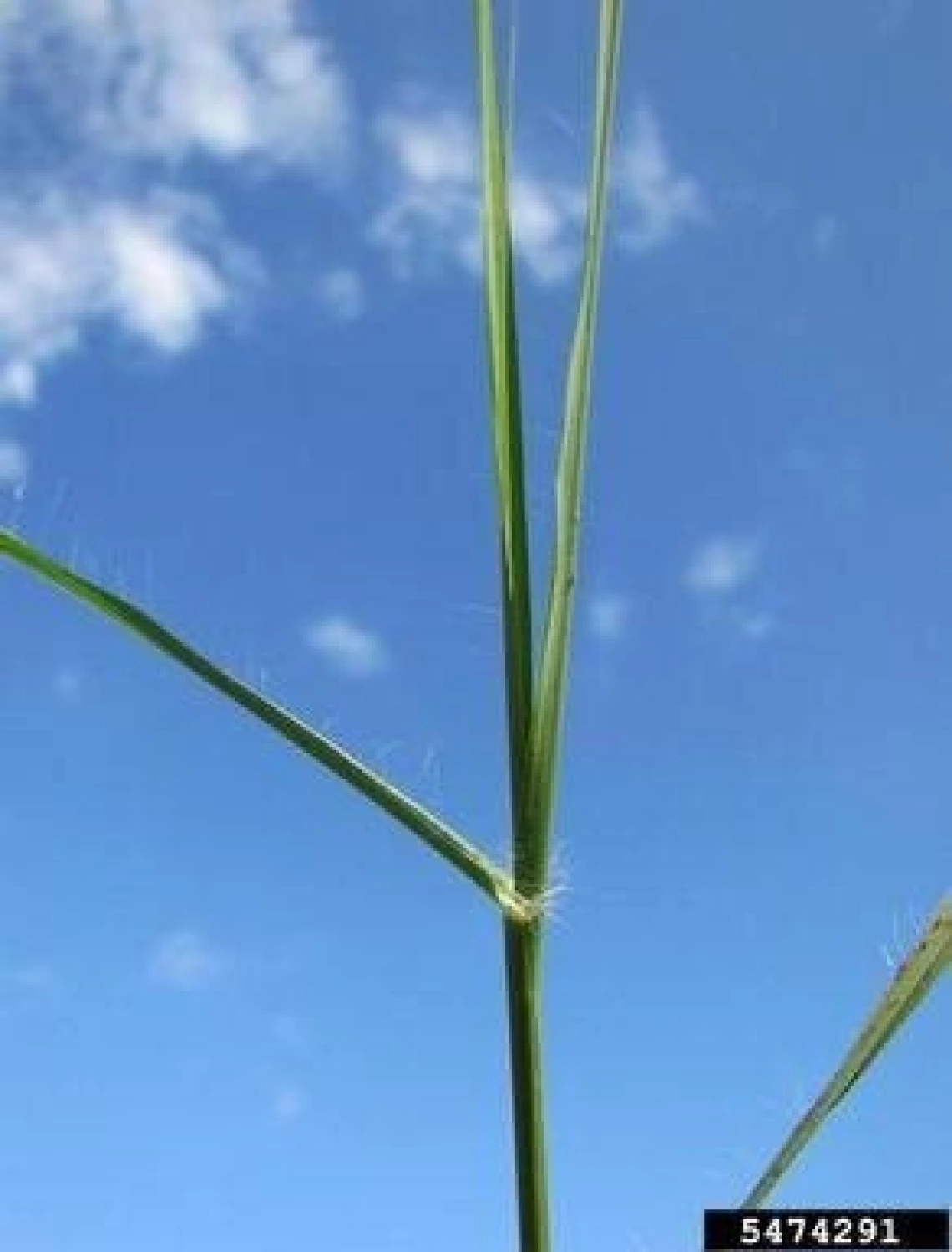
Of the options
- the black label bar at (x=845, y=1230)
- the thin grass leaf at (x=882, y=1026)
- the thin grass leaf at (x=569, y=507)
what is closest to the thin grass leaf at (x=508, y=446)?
the thin grass leaf at (x=569, y=507)

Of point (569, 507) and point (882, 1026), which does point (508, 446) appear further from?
point (882, 1026)

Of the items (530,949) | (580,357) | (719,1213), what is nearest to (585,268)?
(580,357)

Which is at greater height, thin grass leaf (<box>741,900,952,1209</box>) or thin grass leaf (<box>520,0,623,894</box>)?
thin grass leaf (<box>520,0,623,894</box>)

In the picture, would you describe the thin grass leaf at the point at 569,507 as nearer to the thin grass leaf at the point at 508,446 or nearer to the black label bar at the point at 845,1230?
the thin grass leaf at the point at 508,446

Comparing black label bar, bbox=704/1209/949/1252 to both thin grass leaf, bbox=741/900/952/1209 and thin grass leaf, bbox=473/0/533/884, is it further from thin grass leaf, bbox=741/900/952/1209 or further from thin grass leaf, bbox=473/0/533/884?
thin grass leaf, bbox=473/0/533/884

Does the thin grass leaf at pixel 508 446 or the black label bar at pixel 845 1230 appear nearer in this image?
the thin grass leaf at pixel 508 446

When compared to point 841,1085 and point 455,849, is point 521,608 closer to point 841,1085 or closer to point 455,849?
point 455,849

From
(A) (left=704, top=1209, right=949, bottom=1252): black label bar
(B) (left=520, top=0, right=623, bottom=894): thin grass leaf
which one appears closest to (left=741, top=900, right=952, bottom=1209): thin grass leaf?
(B) (left=520, top=0, right=623, bottom=894): thin grass leaf
